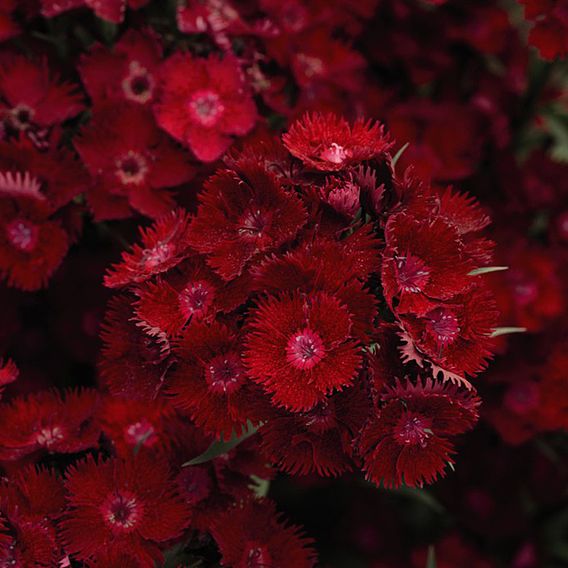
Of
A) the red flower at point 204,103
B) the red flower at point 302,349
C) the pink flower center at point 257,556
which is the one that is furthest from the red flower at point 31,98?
the pink flower center at point 257,556

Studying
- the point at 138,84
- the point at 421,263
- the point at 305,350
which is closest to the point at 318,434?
the point at 305,350

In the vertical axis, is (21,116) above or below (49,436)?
above

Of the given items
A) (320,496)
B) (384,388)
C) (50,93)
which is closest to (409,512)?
(320,496)

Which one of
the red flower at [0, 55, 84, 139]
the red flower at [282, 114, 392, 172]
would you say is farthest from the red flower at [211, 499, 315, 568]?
the red flower at [0, 55, 84, 139]

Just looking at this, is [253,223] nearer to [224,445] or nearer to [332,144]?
[332,144]

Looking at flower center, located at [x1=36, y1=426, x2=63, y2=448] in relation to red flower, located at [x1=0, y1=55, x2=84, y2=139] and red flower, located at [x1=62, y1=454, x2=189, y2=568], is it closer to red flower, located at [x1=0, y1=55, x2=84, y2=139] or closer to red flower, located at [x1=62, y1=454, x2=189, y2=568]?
red flower, located at [x1=62, y1=454, x2=189, y2=568]

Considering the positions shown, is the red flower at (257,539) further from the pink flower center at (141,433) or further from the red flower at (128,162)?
the red flower at (128,162)
